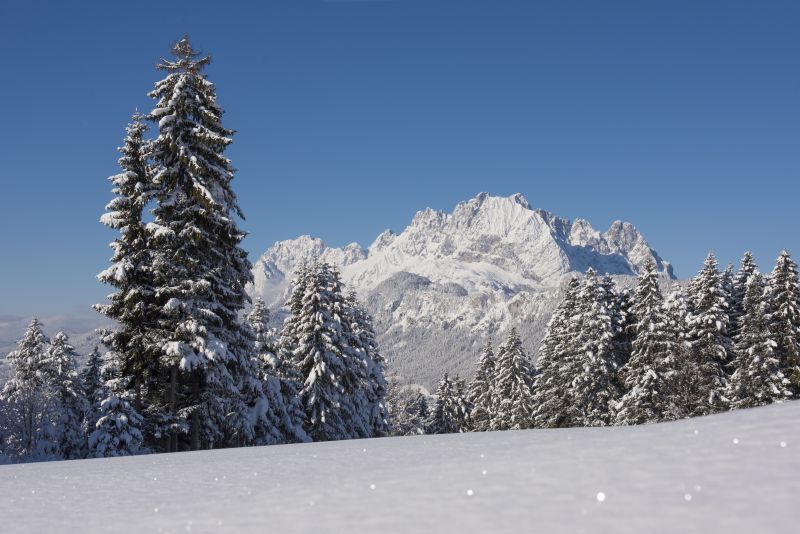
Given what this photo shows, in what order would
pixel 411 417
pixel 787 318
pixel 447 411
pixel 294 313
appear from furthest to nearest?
pixel 411 417 → pixel 447 411 → pixel 294 313 → pixel 787 318

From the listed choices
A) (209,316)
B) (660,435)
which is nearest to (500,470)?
(660,435)

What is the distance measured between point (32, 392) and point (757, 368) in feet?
148

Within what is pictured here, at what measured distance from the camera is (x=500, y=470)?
531cm

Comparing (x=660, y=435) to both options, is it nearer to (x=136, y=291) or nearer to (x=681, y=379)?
(x=136, y=291)

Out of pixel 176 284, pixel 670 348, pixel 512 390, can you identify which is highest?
pixel 176 284

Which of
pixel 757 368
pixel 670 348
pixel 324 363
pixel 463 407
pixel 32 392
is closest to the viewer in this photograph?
pixel 757 368

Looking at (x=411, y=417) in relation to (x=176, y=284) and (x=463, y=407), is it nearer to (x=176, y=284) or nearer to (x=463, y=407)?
(x=463, y=407)

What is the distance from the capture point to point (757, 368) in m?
29.2

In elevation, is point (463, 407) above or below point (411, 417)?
above

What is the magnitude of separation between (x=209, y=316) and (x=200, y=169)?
496cm

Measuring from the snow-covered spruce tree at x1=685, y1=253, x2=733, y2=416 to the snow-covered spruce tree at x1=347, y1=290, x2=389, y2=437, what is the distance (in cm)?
1905

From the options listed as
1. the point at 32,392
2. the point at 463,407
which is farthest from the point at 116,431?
the point at 463,407

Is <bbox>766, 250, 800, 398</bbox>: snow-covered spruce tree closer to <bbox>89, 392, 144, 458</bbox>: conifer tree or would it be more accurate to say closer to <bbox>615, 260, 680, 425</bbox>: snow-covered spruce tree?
<bbox>615, 260, 680, 425</bbox>: snow-covered spruce tree

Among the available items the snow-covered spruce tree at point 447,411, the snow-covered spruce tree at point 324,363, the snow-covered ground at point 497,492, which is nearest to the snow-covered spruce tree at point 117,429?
the snow-covered ground at point 497,492
